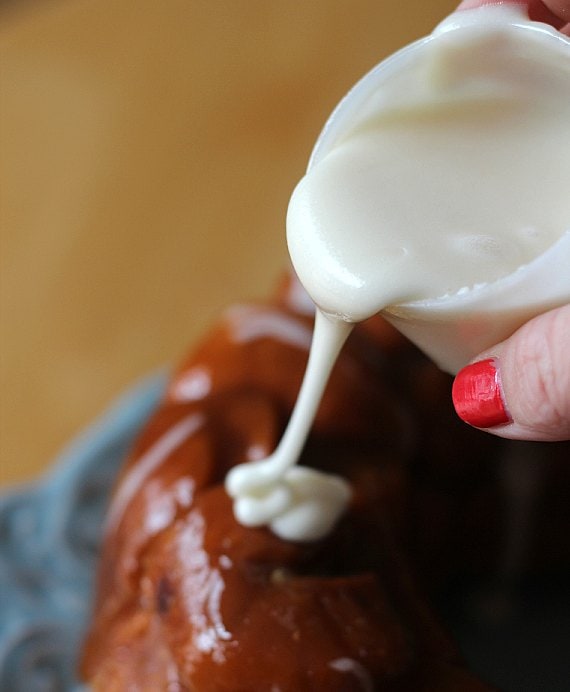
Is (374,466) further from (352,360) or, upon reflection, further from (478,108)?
(478,108)

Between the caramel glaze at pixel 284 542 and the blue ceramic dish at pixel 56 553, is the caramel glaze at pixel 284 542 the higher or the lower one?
the higher one

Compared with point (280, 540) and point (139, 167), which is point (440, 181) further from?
point (139, 167)

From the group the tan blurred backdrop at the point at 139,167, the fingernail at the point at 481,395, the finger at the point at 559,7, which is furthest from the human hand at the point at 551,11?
the tan blurred backdrop at the point at 139,167

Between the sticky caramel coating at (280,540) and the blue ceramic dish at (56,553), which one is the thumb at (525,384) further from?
the blue ceramic dish at (56,553)

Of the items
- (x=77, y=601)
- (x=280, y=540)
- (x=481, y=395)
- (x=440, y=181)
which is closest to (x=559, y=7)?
(x=440, y=181)

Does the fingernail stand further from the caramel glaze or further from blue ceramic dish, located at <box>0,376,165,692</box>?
blue ceramic dish, located at <box>0,376,165,692</box>

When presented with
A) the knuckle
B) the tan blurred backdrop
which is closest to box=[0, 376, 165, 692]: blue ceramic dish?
the tan blurred backdrop

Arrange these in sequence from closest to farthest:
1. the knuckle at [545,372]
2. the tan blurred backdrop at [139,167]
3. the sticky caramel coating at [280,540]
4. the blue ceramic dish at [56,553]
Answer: the knuckle at [545,372]
the sticky caramel coating at [280,540]
the blue ceramic dish at [56,553]
the tan blurred backdrop at [139,167]
